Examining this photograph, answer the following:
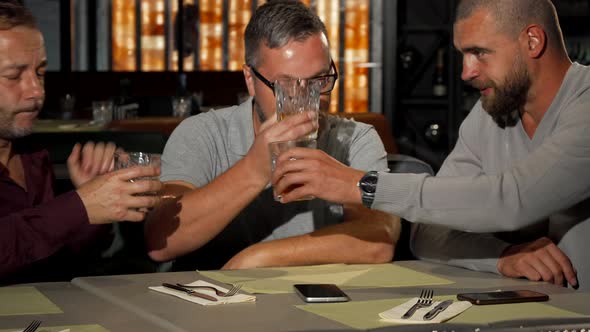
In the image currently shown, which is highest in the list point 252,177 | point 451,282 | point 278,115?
point 278,115

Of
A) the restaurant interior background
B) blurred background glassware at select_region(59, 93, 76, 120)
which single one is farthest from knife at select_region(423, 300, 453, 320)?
blurred background glassware at select_region(59, 93, 76, 120)

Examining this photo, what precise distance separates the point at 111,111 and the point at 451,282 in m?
4.46

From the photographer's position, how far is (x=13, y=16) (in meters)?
2.16

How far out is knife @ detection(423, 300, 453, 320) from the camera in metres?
1.58

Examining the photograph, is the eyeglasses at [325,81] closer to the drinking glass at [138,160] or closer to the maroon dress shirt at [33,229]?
the drinking glass at [138,160]

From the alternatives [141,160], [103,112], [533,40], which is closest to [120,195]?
[141,160]

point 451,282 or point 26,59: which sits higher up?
point 26,59

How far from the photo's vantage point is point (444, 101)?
7.79 m

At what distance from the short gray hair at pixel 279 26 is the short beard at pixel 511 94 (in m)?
0.48

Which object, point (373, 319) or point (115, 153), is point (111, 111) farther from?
point (373, 319)

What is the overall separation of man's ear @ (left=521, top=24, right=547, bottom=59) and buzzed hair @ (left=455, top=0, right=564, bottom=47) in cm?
1

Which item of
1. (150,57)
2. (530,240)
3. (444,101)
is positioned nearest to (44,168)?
(530,240)

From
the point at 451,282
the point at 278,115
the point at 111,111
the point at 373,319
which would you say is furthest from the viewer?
the point at 111,111

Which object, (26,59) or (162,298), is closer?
(162,298)
